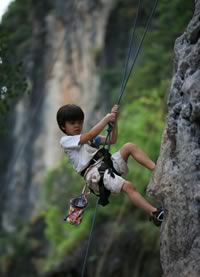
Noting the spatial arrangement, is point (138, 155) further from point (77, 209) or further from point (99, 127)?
point (77, 209)

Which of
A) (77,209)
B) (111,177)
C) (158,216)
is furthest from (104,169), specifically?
(158,216)

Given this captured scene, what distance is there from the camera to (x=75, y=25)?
89.8 ft

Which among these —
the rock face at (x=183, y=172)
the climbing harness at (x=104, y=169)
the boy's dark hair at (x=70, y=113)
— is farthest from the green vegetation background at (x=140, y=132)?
the rock face at (x=183, y=172)

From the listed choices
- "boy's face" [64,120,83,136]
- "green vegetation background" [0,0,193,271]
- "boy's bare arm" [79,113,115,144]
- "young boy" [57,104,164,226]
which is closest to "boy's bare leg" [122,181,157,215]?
"young boy" [57,104,164,226]

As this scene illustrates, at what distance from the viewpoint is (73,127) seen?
7.72 metres

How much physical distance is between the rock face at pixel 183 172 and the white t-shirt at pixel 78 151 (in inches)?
36.0

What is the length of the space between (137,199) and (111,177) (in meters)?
0.36

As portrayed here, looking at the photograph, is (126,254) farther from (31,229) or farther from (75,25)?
(75,25)

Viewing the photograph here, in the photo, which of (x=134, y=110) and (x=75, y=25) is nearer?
(x=134, y=110)

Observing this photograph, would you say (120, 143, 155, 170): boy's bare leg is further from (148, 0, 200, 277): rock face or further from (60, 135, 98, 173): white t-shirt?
(60, 135, 98, 173): white t-shirt

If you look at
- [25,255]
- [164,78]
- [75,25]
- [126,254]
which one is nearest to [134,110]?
[164,78]

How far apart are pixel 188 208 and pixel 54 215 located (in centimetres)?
1363

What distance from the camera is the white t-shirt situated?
7715mm

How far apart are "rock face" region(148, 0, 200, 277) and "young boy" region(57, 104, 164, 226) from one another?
0.36 meters
